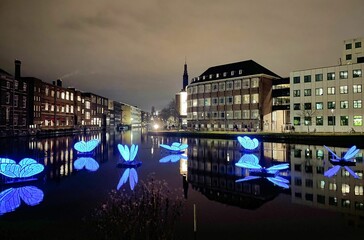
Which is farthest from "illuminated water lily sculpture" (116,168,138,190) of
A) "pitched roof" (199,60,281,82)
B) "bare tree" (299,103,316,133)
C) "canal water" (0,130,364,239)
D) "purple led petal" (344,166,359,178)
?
"pitched roof" (199,60,281,82)

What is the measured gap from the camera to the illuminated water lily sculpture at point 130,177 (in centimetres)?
1878

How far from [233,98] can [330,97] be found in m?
29.2

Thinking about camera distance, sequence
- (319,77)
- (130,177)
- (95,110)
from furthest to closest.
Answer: (95,110) < (319,77) < (130,177)

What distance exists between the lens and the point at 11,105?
7088 cm

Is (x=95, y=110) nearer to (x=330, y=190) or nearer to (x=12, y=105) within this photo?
(x=12, y=105)

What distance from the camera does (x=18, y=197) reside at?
50.8 feet

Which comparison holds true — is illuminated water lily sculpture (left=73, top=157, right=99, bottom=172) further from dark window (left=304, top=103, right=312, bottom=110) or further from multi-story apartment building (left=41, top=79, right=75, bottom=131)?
dark window (left=304, top=103, right=312, bottom=110)

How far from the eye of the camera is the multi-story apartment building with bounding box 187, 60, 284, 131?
275 feet

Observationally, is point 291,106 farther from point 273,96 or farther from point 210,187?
point 210,187

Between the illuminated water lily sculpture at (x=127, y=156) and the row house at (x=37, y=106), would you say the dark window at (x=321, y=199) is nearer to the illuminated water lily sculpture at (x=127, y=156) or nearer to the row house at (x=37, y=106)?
the illuminated water lily sculpture at (x=127, y=156)

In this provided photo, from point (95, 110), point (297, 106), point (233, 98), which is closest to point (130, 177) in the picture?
point (297, 106)

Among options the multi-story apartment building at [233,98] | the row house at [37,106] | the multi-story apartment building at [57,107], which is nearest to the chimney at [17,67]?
the row house at [37,106]

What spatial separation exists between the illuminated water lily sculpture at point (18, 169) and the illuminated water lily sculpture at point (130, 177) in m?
5.80

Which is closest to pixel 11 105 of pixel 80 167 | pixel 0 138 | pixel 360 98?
pixel 0 138
